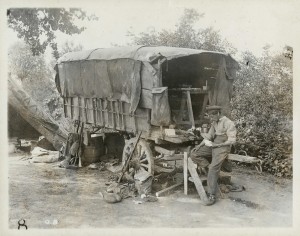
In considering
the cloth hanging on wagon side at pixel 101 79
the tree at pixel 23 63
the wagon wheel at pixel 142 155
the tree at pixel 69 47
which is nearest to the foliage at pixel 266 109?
the cloth hanging on wagon side at pixel 101 79

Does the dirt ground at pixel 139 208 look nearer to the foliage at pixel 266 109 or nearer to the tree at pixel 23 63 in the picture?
the foliage at pixel 266 109

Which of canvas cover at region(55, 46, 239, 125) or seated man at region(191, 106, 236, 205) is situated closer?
seated man at region(191, 106, 236, 205)

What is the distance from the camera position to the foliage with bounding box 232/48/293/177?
7.88 metres

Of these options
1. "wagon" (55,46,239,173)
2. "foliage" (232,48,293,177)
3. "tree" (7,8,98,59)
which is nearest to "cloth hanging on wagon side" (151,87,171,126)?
"wagon" (55,46,239,173)

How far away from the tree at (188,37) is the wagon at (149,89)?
367 mm

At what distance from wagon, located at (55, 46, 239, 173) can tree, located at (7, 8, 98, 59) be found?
3.43ft

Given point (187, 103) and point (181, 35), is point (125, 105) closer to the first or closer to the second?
point (187, 103)

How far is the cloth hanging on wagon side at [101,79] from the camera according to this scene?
8.07 metres

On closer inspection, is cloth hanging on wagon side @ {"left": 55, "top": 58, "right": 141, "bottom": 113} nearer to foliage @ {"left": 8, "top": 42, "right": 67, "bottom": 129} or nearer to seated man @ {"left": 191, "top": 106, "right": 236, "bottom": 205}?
foliage @ {"left": 8, "top": 42, "right": 67, "bottom": 129}

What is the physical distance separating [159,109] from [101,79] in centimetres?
191

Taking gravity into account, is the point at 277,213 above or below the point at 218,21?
below

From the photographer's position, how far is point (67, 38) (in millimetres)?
7891

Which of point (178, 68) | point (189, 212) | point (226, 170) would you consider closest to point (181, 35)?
point (178, 68)

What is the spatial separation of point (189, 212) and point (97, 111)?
3.47 meters
